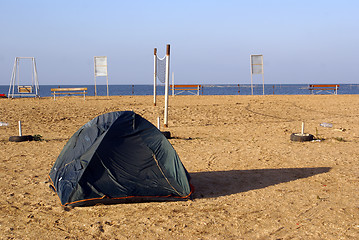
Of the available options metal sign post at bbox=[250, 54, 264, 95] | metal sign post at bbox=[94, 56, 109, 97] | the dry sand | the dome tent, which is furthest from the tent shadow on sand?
metal sign post at bbox=[94, 56, 109, 97]

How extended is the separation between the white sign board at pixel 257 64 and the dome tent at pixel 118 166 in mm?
21520

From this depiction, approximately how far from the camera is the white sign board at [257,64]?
2738cm

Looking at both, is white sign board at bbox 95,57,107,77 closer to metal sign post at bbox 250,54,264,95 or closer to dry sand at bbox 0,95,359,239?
metal sign post at bbox 250,54,264,95

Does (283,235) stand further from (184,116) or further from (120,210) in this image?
(184,116)

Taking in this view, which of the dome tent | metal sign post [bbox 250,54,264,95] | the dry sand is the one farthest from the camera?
metal sign post [bbox 250,54,264,95]

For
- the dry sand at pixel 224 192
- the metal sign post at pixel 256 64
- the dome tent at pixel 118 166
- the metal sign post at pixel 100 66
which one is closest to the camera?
the dry sand at pixel 224 192

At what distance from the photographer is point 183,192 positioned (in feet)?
21.7

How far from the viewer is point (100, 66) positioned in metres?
28.3

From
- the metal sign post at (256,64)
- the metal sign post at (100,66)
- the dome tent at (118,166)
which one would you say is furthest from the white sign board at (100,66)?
the dome tent at (118,166)

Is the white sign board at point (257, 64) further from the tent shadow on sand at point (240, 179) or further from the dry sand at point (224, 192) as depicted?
the tent shadow on sand at point (240, 179)

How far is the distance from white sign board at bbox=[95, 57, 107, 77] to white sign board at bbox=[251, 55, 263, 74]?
10.6 meters

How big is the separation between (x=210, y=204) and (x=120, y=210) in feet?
4.88

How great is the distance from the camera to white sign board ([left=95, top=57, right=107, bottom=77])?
28062mm

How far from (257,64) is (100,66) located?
11.4 metres
